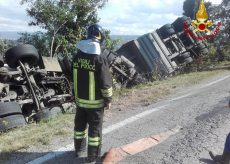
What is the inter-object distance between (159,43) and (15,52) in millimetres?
6190

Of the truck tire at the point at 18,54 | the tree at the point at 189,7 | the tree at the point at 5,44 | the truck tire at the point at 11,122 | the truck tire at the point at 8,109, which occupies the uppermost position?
the tree at the point at 5,44

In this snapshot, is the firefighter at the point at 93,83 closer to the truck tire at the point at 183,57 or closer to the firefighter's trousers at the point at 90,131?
the firefighter's trousers at the point at 90,131

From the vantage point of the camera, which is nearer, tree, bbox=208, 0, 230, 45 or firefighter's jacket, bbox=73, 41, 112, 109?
firefighter's jacket, bbox=73, 41, 112, 109

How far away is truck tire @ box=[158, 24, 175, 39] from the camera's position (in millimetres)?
14678

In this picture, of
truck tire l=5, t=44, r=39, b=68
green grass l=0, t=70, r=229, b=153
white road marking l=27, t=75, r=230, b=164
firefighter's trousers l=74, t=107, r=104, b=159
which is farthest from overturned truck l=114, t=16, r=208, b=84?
firefighter's trousers l=74, t=107, r=104, b=159

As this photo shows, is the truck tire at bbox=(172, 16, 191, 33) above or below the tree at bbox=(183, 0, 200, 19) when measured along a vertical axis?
below

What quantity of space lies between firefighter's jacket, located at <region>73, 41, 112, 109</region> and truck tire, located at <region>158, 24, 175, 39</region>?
10192 millimetres

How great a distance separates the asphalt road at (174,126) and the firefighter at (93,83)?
470 millimetres

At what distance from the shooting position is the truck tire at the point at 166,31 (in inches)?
578

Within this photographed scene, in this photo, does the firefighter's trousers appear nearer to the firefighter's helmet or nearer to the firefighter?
the firefighter

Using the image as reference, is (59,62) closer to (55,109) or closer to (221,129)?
(55,109)

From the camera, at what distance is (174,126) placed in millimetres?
6328

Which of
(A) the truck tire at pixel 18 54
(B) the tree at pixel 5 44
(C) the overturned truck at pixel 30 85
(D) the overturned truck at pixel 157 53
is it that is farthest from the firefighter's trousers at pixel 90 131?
(B) the tree at pixel 5 44

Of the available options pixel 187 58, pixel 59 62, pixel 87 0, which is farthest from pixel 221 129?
pixel 87 0
